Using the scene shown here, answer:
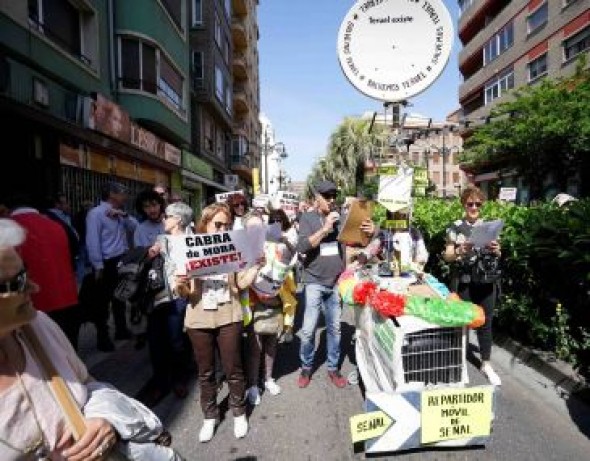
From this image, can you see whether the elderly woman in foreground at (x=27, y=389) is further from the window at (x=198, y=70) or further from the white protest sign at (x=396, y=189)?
the window at (x=198, y=70)

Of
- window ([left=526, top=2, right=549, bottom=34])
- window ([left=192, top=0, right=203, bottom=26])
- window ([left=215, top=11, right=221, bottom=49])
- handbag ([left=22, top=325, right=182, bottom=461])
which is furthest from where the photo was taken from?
window ([left=215, top=11, right=221, bottom=49])

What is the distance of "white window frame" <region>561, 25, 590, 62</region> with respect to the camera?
23812 millimetres

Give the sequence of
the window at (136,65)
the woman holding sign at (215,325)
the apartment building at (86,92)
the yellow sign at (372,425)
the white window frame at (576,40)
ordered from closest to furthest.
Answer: the yellow sign at (372,425)
the woman holding sign at (215,325)
the apartment building at (86,92)
the window at (136,65)
the white window frame at (576,40)

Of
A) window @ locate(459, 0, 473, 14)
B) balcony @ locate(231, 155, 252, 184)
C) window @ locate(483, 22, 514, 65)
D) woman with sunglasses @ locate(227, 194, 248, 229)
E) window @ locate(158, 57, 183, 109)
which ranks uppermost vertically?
window @ locate(459, 0, 473, 14)

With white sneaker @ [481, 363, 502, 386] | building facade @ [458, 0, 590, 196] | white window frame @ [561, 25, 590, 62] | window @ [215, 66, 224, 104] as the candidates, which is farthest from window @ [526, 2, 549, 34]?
white sneaker @ [481, 363, 502, 386]

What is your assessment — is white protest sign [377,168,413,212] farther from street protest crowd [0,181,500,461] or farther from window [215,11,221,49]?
window [215,11,221,49]

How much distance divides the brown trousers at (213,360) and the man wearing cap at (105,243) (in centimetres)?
239

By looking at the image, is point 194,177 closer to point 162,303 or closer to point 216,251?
point 162,303

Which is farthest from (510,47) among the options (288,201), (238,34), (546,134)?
(288,201)

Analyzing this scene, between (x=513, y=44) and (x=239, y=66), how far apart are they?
65.9 ft

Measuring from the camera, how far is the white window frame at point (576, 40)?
2381cm

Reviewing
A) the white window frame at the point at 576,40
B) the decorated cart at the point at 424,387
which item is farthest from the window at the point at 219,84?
the decorated cart at the point at 424,387

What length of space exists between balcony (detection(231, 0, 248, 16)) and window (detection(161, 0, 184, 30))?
2051 cm

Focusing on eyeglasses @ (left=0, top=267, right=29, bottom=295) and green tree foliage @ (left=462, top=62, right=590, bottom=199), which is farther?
green tree foliage @ (left=462, top=62, right=590, bottom=199)
